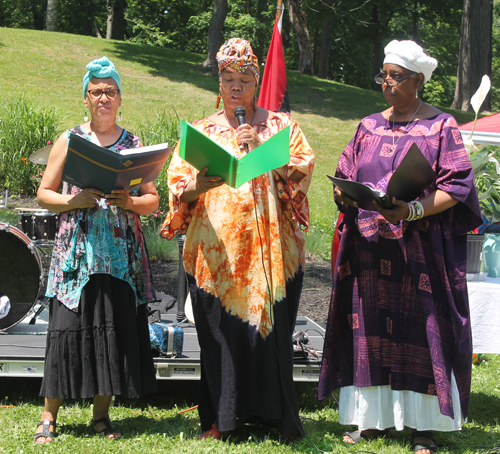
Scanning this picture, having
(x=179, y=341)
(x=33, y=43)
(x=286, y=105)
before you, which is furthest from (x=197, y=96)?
(x=179, y=341)

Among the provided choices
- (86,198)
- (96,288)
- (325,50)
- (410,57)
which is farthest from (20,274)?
(325,50)

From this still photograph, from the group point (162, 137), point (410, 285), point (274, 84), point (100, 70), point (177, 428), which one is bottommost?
point (177, 428)

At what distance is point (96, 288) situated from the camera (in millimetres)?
3359

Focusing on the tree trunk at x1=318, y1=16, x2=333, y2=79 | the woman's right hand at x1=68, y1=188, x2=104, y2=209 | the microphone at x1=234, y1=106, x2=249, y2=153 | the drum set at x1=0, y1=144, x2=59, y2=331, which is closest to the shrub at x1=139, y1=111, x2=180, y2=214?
the drum set at x1=0, y1=144, x2=59, y2=331

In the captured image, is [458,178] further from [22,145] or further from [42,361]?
[22,145]

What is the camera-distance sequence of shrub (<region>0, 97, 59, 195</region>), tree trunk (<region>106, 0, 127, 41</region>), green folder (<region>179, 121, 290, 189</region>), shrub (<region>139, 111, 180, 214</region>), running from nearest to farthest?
green folder (<region>179, 121, 290, 189</region>) → shrub (<region>139, 111, 180, 214</region>) → shrub (<region>0, 97, 59, 195</region>) → tree trunk (<region>106, 0, 127, 41</region>)

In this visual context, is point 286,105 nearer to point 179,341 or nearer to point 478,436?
point 179,341

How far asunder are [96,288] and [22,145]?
7.57 m

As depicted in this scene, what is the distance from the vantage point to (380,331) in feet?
11.2

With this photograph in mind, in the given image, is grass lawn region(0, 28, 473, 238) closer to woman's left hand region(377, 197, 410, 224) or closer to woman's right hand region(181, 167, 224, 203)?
woman's left hand region(377, 197, 410, 224)

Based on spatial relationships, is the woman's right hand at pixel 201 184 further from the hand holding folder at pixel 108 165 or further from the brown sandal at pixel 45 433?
the brown sandal at pixel 45 433

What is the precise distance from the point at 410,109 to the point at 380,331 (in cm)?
136

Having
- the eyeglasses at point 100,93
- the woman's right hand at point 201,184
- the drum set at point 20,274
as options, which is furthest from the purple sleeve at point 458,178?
the drum set at point 20,274

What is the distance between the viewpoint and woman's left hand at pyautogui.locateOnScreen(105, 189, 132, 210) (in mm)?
3262
